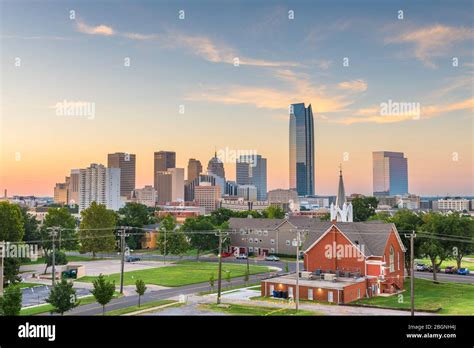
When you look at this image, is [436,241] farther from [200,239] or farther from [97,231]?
[97,231]

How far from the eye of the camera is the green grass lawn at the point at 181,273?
43.9 m

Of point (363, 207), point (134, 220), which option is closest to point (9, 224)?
point (134, 220)

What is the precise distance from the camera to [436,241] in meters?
41.8

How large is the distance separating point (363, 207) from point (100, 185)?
11953 cm

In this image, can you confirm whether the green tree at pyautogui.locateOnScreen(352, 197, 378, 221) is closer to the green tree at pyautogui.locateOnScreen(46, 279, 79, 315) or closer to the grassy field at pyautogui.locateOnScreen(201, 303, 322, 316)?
the grassy field at pyautogui.locateOnScreen(201, 303, 322, 316)

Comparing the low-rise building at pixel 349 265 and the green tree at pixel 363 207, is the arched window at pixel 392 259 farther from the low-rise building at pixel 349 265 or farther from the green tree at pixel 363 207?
the green tree at pixel 363 207

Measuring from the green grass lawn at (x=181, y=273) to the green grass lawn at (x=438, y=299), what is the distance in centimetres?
1565

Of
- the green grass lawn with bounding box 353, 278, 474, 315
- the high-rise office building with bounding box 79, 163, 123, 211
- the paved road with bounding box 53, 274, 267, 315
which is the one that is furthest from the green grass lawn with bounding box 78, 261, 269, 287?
the high-rise office building with bounding box 79, 163, 123, 211

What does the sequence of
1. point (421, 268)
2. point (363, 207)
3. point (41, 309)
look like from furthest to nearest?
point (363, 207)
point (421, 268)
point (41, 309)

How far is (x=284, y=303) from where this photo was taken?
32.6 metres

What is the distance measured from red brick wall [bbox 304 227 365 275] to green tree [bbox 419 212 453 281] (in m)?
6.80
